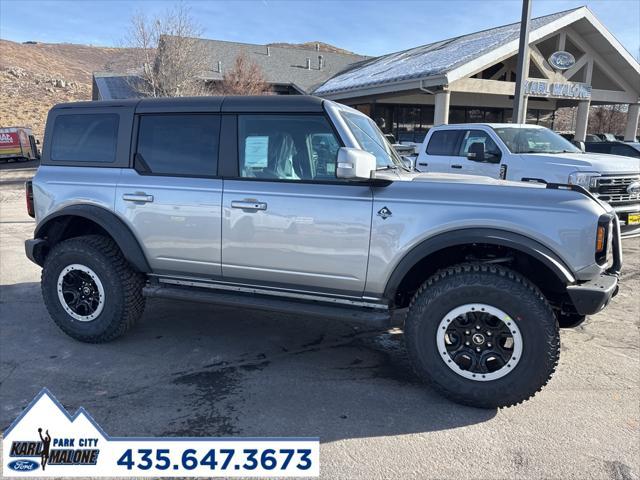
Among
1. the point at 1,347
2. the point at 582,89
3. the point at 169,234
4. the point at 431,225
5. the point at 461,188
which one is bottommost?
the point at 1,347

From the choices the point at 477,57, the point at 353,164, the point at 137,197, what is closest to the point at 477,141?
the point at 353,164

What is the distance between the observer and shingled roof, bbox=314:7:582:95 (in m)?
15.7

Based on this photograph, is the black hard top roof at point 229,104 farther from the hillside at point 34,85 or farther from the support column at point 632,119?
the support column at point 632,119

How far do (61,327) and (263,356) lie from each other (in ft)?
6.16

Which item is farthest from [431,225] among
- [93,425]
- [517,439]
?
[93,425]

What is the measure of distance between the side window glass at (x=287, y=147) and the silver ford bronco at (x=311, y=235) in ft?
0.04

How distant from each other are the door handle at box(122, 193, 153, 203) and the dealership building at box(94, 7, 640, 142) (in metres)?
12.8

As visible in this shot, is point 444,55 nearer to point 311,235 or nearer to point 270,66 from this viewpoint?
point 270,66

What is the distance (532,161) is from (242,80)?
60.0 ft

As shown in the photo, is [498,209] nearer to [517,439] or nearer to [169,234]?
[517,439]

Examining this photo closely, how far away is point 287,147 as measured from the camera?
148 inches

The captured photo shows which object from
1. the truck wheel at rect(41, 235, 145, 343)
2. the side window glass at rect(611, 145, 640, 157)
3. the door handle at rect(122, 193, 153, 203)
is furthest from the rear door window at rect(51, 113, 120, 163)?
the side window glass at rect(611, 145, 640, 157)

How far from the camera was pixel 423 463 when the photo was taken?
2.73 meters

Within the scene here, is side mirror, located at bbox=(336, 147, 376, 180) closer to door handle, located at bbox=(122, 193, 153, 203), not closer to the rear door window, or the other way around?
door handle, located at bbox=(122, 193, 153, 203)
